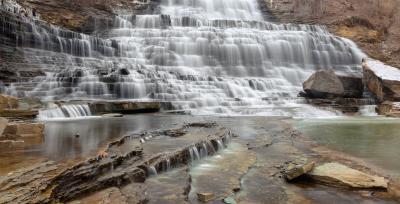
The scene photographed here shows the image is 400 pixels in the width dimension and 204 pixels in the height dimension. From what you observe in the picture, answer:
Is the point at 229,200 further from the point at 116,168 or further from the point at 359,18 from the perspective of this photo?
the point at 359,18

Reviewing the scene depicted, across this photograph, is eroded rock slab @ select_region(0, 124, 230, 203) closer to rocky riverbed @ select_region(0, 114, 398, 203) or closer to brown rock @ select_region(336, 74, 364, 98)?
rocky riverbed @ select_region(0, 114, 398, 203)

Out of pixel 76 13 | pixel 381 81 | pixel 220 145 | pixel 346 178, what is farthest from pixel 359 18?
pixel 346 178

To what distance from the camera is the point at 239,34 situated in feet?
91.1

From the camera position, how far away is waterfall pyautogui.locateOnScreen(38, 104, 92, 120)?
11.8 metres

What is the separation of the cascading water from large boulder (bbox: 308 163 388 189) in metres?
10.2

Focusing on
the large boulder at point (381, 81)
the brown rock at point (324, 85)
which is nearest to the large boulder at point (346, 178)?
the brown rock at point (324, 85)

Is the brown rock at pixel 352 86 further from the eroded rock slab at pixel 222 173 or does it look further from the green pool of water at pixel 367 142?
the eroded rock slab at pixel 222 173

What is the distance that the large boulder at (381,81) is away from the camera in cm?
1831

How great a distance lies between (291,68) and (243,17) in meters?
12.9

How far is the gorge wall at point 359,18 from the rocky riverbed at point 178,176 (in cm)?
2719

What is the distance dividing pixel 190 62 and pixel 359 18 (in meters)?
19.0

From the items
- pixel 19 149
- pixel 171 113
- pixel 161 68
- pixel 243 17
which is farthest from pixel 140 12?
pixel 19 149

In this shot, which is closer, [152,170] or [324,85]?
[152,170]

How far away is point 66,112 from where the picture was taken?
12.4m
